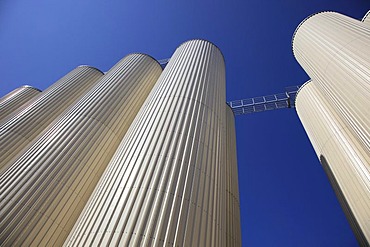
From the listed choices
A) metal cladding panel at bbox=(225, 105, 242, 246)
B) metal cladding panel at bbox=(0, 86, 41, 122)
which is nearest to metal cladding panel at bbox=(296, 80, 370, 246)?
metal cladding panel at bbox=(225, 105, 242, 246)

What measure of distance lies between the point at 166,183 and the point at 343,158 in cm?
950

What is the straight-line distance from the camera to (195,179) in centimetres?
643

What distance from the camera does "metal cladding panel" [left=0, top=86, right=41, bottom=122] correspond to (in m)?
14.6

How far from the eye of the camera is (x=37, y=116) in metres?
12.2

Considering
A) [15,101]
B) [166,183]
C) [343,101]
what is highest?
[15,101]

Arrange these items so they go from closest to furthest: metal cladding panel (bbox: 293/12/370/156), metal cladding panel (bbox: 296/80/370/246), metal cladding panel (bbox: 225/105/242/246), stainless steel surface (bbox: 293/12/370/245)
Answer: metal cladding panel (bbox: 293/12/370/156) < stainless steel surface (bbox: 293/12/370/245) < metal cladding panel (bbox: 225/105/242/246) < metal cladding panel (bbox: 296/80/370/246)

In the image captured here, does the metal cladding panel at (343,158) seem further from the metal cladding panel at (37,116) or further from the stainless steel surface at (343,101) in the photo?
the metal cladding panel at (37,116)

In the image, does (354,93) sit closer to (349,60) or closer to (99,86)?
(349,60)

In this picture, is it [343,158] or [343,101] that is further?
[343,158]

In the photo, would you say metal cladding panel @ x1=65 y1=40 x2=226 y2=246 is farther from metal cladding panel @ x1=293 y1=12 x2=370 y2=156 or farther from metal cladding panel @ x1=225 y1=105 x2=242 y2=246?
metal cladding panel @ x1=293 y1=12 x2=370 y2=156

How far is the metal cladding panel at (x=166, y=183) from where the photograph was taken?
511cm

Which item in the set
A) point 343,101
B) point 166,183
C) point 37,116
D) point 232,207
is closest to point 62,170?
point 166,183

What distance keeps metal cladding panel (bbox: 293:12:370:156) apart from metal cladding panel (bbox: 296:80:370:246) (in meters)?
0.79

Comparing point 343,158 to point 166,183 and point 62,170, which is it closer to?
point 166,183
